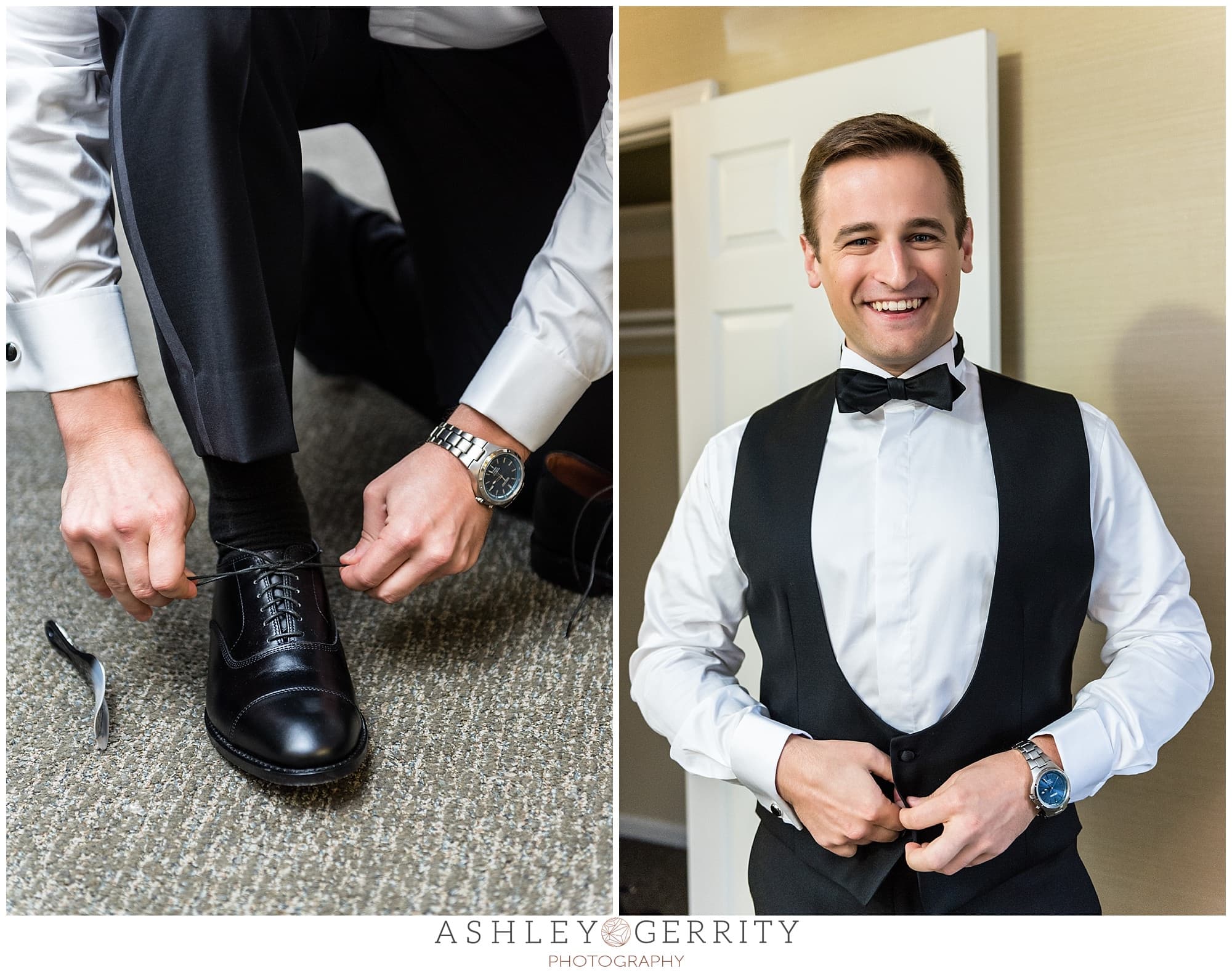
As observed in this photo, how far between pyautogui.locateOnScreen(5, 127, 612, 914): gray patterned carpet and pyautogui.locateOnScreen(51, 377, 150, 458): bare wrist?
0.24 meters

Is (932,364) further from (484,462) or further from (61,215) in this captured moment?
(61,215)

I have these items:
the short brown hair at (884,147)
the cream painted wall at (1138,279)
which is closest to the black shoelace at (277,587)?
the short brown hair at (884,147)

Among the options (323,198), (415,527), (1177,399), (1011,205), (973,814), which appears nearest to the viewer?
(973,814)

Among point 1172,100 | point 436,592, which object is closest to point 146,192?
point 436,592

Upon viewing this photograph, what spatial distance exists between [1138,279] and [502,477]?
70 cm

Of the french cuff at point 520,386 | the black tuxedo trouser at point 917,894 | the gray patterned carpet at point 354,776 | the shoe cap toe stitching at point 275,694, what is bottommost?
the black tuxedo trouser at point 917,894

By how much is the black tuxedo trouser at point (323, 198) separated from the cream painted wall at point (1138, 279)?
1.61ft

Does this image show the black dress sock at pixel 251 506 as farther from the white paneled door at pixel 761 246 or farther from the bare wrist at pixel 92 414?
the white paneled door at pixel 761 246

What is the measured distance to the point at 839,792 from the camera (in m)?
0.67

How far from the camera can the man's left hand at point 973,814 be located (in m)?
0.65

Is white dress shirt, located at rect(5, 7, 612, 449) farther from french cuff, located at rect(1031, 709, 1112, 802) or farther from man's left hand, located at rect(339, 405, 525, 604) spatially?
french cuff, located at rect(1031, 709, 1112, 802)

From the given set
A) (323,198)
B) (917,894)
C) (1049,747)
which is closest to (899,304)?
(1049,747)
